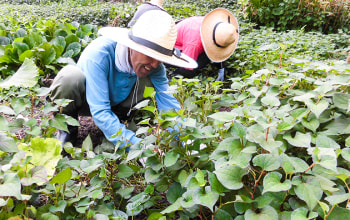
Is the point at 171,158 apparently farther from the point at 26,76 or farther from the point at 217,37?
the point at 217,37

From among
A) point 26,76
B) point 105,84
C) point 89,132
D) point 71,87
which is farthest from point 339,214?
point 89,132

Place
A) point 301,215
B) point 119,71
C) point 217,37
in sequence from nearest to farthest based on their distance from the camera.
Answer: point 301,215, point 119,71, point 217,37

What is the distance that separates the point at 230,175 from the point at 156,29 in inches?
41.9

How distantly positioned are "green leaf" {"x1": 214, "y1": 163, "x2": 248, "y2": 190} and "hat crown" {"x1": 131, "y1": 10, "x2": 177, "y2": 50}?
987 millimetres

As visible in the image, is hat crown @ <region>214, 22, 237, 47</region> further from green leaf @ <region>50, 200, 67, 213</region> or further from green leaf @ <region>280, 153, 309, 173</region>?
green leaf @ <region>50, 200, 67, 213</region>

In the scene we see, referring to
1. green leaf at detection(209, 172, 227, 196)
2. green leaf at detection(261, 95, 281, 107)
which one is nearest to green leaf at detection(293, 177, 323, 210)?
green leaf at detection(209, 172, 227, 196)

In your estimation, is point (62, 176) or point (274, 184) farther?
point (62, 176)

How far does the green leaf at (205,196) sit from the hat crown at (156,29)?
3.33 ft

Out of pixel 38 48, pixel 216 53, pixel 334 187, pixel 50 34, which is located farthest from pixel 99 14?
pixel 334 187

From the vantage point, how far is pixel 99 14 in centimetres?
630

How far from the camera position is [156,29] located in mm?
1622

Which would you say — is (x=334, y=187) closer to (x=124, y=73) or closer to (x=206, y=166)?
(x=206, y=166)

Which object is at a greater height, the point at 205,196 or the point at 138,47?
the point at 138,47

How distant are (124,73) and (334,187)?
162 cm
